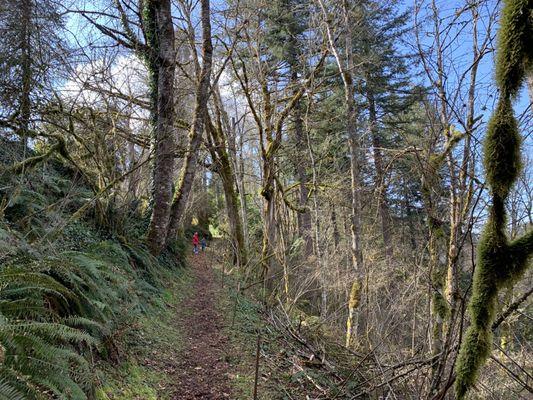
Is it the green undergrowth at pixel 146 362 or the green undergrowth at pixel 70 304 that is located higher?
the green undergrowth at pixel 70 304

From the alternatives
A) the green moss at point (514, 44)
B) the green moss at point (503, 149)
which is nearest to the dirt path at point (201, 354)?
the green moss at point (503, 149)

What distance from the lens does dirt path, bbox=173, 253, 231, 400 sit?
429cm

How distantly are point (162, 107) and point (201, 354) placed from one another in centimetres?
541

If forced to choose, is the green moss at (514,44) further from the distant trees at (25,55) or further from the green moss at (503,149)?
the distant trees at (25,55)

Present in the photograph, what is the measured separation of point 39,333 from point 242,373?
331cm

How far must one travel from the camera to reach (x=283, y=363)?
5.62 m

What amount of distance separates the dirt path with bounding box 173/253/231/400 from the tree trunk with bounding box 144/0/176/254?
1.85m

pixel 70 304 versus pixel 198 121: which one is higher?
pixel 198 121

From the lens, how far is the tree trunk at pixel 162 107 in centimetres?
811

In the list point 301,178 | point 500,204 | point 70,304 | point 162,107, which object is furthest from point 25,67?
point 301,178

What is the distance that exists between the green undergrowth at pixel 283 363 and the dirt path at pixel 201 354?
0.57 ft

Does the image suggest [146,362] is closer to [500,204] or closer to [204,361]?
[204,361]

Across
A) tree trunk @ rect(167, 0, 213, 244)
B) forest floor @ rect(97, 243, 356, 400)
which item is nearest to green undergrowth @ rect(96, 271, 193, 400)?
forest floor @ rect(97, 243, 356, 400)

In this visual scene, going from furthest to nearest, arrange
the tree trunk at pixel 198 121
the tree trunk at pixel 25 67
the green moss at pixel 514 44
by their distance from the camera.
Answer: the tree trunk at pixel 198 121 < the tree trunk at pixel 25 67 < the green moss at pixel 514 44
